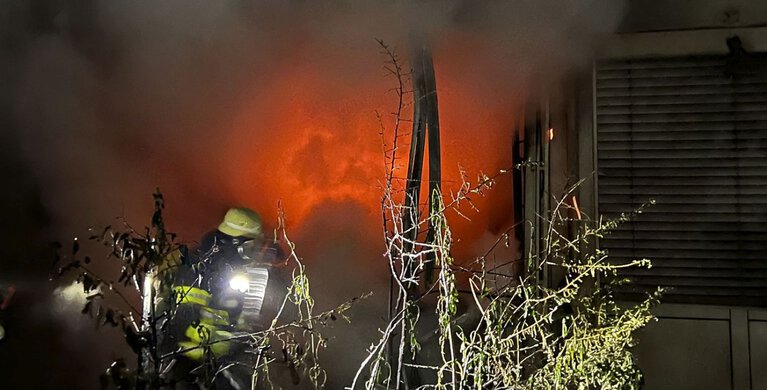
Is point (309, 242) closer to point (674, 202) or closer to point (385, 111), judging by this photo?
point (385, 111)

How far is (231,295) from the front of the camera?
4949 mm

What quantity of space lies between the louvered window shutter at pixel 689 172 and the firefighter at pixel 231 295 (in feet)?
9.22

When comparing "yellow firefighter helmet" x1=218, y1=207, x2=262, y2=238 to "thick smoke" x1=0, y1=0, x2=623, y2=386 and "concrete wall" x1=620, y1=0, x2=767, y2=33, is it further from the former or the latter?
"concrete wall" x1=620, y1=0, x2=767, y2=33

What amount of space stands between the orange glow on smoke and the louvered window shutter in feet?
3.13

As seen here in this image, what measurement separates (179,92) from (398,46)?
98.4 inches

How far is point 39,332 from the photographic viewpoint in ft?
18.4

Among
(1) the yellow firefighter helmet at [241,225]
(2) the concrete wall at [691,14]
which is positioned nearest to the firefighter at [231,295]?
(1) the yellow firefighter helmet at [241,225]

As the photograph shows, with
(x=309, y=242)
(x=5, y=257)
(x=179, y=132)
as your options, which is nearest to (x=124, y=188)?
(x=179, y=132)

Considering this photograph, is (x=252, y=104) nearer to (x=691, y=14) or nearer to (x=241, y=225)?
(x=241, y=225)

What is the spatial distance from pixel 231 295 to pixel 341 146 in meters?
1.85

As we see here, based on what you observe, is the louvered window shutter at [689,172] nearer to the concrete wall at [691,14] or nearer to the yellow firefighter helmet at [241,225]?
the concrete wall at [691,14]

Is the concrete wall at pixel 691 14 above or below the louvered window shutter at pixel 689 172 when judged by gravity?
above

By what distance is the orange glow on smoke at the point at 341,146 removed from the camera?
17.5ft

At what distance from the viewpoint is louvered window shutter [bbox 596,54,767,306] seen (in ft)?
14.7
